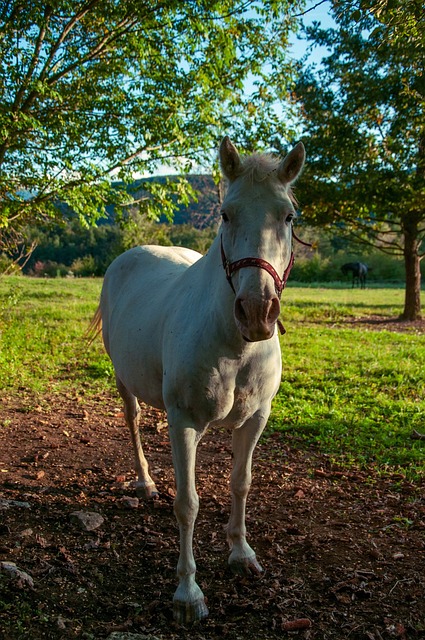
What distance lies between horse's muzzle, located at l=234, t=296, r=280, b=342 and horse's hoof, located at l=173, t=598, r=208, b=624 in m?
1.42

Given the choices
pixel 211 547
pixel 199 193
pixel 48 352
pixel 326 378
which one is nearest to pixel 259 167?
pixel 211 547

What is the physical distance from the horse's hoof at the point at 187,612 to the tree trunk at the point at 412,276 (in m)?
13.2

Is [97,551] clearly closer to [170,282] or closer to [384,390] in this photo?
[170,282]

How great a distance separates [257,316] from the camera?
2074mm

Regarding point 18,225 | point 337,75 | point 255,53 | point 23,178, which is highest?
point 337,75

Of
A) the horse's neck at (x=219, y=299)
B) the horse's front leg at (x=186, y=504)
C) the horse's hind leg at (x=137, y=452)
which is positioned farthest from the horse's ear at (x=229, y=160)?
the horse's hind leg at (x=137, y=452)

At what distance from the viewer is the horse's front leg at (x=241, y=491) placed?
2.94 meters

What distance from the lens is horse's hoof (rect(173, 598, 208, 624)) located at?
2.51m

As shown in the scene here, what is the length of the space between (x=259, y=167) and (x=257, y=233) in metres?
0.38

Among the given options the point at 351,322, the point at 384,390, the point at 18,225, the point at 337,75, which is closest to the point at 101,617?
the point at 384,390

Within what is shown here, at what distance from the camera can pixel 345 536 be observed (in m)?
3.34

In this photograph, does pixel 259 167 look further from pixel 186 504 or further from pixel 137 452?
pixel 137 452

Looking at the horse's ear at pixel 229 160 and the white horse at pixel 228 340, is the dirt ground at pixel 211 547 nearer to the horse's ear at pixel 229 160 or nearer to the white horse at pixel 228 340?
the white horse at pixel 228 340

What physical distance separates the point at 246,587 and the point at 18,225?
6.93m
